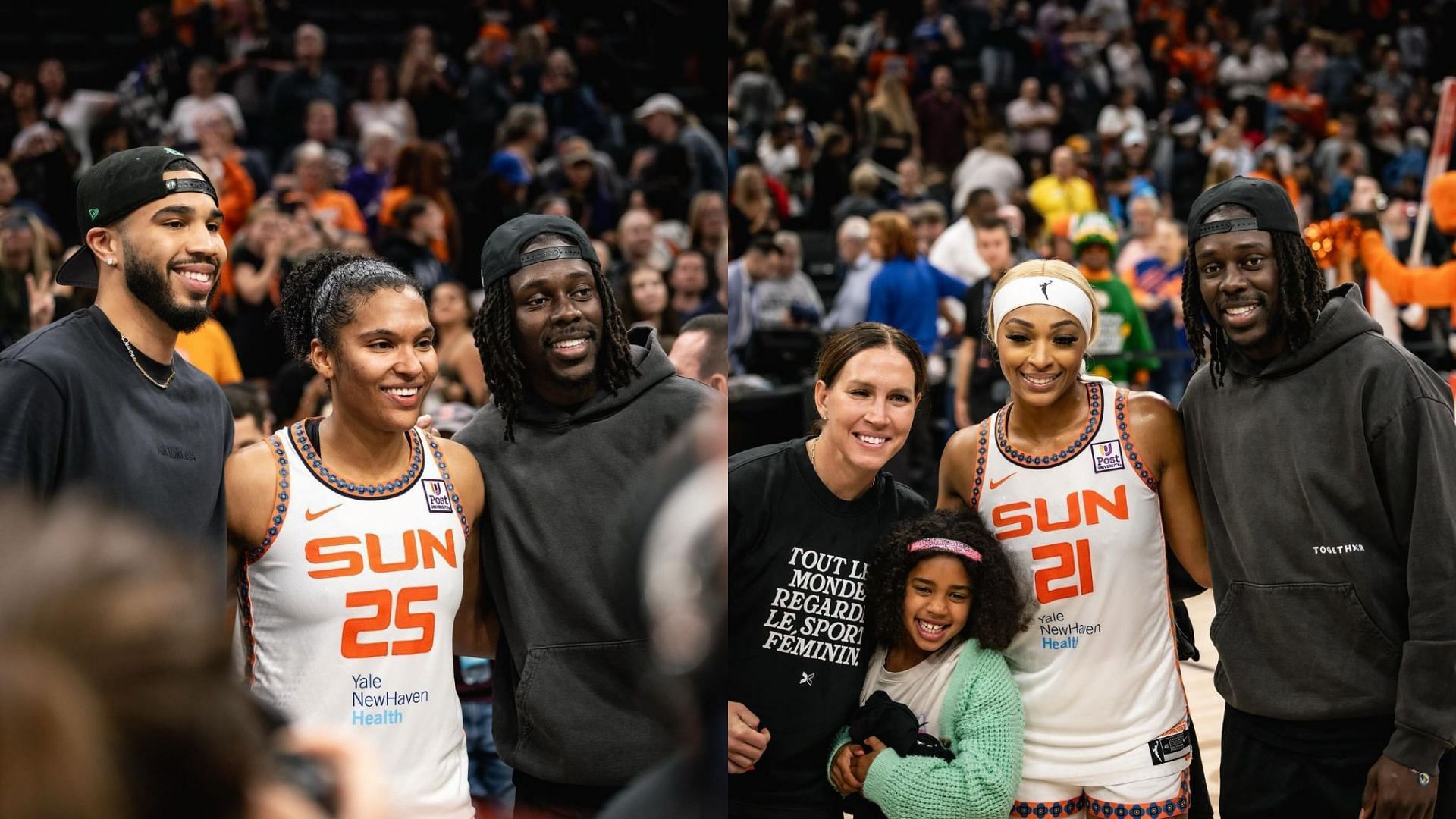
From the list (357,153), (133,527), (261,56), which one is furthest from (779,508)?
(261,56)

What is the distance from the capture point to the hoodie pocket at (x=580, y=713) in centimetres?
242

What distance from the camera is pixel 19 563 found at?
1.97 ft

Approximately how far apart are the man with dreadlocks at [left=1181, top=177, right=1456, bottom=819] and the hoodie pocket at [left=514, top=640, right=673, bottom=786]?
1105 millimetres

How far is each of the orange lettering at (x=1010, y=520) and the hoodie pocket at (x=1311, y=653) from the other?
0.39 meters

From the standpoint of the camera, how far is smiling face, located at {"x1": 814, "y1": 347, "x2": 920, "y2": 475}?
2535 millimetres

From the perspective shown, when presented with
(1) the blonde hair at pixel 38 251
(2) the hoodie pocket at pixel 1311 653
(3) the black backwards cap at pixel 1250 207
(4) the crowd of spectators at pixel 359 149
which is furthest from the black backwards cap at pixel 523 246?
(1) the blonde hair at pixel 38 251

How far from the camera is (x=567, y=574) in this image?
2.44 metres

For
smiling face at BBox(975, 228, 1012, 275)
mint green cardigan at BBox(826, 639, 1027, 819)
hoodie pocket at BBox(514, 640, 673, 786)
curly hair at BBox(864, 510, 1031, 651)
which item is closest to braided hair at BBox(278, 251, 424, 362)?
hoodie pocket at BBox(514, 640, 673, 786)

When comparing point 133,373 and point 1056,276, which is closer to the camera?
point 133,373

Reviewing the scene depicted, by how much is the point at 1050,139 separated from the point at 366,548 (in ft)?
41.3

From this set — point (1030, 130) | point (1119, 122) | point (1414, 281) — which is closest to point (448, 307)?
point (1414, 281)

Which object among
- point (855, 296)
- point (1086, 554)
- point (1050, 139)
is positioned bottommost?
point (1086, 554)

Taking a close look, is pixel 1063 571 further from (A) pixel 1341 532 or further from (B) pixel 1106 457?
(A) pixel 1341 532

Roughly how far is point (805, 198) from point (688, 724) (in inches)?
440
